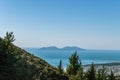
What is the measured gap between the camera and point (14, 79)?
749 inches

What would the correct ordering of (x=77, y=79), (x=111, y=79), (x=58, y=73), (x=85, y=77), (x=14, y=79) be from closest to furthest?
(x=14, y=79) < (x=77, y=79) < (x=85, y=77) < (x=58, y=73) < (x=111, y=79)

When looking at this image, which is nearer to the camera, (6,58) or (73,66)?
(6,58)

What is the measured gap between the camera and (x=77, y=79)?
154 ft

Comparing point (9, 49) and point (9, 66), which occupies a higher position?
point (9, 49)

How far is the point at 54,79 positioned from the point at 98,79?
1207 cm

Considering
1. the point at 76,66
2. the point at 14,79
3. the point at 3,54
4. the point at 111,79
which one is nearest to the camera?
the point at 3,54

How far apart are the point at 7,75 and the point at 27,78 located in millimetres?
4039

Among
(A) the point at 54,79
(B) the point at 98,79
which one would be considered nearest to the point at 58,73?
(A) the point at 54,79

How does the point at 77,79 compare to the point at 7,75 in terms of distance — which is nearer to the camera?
the point at 7,75

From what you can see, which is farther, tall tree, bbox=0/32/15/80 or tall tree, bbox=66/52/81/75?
tall tree, bbox=66/52/81/75

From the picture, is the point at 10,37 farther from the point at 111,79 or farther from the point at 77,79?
the point at 111,79

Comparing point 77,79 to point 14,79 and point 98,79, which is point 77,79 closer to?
point 98,79

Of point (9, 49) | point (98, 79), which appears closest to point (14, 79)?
point (9, 49)

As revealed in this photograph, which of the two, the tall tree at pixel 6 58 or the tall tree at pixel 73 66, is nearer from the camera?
the tall tree at pixel 6 58
